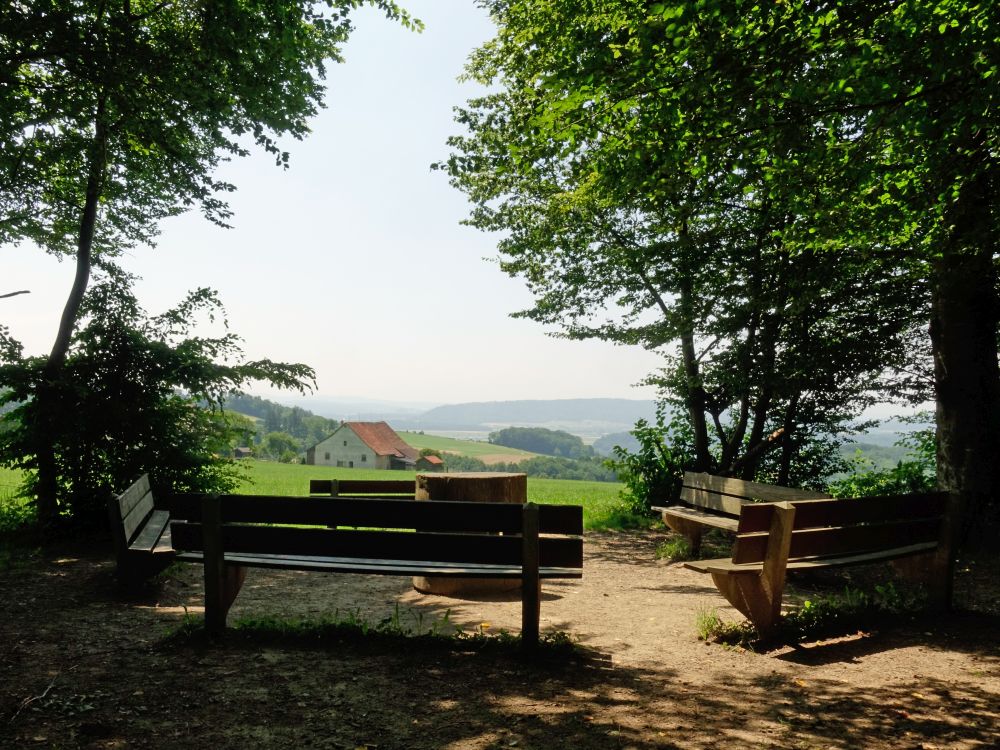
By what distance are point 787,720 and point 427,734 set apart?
71.8 inches

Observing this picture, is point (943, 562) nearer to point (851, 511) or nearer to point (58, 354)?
point (851, 511)

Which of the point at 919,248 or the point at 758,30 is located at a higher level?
the point at 758,30

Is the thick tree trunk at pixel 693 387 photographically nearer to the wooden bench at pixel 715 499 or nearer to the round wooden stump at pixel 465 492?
the wooden bench at pixel 715 499

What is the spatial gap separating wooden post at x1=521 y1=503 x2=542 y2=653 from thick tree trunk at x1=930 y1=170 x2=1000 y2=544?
267 inches

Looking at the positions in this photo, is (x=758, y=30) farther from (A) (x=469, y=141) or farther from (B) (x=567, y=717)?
(A) (x=469, y=141)

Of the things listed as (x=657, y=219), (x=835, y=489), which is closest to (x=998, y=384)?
(x=835, y=489)

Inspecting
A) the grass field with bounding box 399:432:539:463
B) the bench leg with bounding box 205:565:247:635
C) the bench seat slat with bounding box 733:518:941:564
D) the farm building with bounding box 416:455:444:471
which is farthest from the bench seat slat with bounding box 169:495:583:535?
Result: the grass field with bounding box 399:432:539:463

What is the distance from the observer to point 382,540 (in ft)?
14.8

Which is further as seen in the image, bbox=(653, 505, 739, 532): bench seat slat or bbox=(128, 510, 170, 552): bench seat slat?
bbox=(653, 505, 739, 532): bench seat slat

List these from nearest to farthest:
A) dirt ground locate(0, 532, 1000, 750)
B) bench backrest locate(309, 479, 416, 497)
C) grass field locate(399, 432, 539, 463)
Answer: dirt ground locate(0, 532, 1000, 750), bench backrest locate(309, 479, 416, 497), grass field locate(399, 432, 539, 463)

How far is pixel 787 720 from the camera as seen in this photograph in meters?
3.30

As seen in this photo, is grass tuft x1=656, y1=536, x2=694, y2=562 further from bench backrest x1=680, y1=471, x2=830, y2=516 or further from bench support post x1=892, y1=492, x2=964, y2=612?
bench support post x1=892, y1=492, x2=964, y2=612

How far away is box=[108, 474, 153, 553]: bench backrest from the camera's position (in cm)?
541

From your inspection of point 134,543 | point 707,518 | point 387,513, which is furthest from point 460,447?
point 387,513
